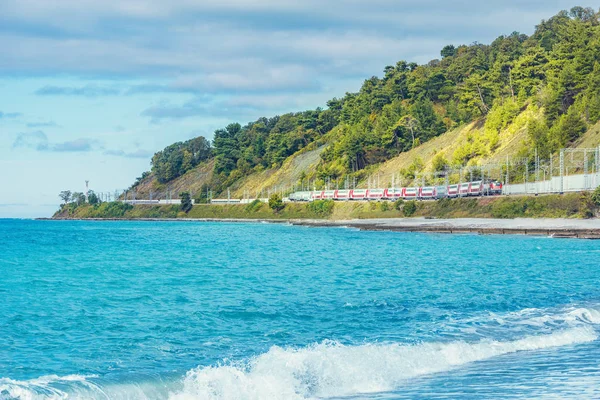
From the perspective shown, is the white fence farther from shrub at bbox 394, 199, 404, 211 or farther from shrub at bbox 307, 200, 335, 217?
shrub at bbox 307, 200, 335, 217

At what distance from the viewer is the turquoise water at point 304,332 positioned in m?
16.8

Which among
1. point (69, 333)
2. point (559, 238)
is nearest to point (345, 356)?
point (69, 333)

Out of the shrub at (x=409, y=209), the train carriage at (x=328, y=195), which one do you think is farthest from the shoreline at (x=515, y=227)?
the train carriage at (x=328, y=195)

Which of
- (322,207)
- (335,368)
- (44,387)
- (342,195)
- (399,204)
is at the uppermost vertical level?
(342,195)

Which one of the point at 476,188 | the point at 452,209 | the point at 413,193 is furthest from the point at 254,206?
the point at 476,188

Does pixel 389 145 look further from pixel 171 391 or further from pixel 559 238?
pixel 171 391

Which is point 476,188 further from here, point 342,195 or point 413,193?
point 342,195

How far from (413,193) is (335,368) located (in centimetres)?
12135

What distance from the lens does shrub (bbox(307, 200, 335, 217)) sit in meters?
160

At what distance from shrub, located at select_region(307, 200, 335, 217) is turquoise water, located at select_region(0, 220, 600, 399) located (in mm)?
113585

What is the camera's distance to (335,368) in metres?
18.2

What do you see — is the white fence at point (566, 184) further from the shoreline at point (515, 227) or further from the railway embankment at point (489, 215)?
the shoreline at point (515, 227)

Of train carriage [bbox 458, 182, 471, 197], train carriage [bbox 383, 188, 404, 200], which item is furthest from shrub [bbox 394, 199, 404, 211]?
train carriage [bbox 458, 182, 471, 197]

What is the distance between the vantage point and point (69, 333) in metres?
23.6
